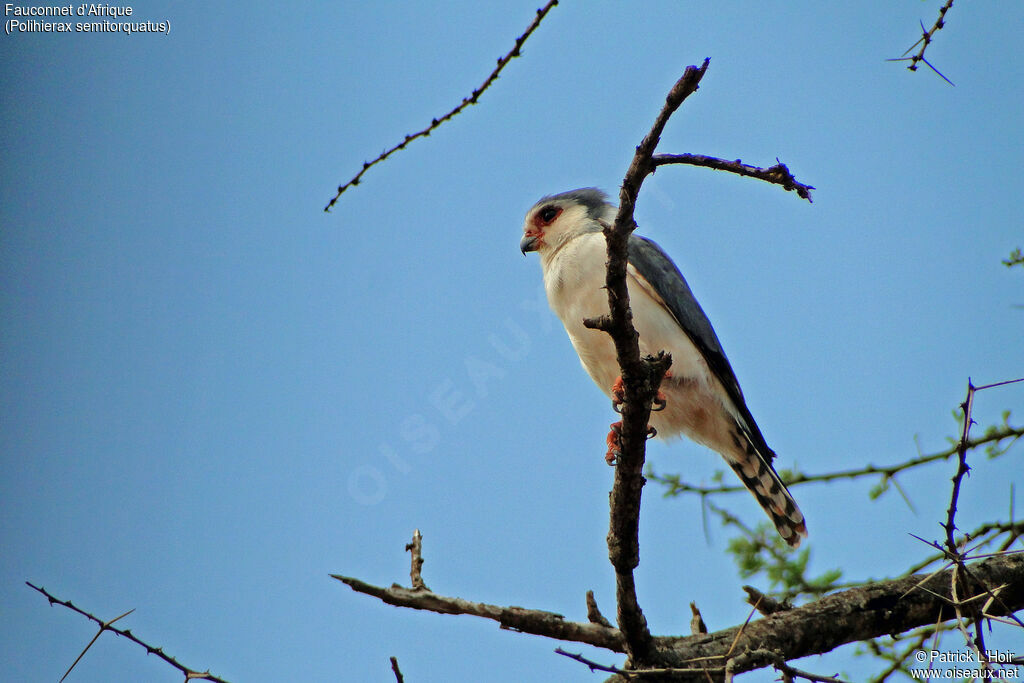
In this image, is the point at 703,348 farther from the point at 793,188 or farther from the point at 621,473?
the point at 793,188

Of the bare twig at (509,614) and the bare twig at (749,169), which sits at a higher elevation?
the bare twig at (749,169)

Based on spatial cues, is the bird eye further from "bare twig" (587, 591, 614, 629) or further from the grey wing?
"bare twig" (587, 591, 614, 629)

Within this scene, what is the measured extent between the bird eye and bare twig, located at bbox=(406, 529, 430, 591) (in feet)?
11.9

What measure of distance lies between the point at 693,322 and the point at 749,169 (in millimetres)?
2734

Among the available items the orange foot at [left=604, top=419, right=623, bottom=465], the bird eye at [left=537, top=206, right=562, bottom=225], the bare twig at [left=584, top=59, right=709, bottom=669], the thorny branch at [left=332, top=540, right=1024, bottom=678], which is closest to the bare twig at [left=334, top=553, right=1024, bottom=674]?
the thorny branch at [left=332, top=540, right=1024, bottom=678]

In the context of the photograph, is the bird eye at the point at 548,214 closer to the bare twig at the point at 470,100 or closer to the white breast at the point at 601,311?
the white breast at the point at 601,311

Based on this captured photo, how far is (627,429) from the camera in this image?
3350 millimetres

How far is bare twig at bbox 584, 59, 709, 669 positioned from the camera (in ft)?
10.2

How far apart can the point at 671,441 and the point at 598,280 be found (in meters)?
1.41

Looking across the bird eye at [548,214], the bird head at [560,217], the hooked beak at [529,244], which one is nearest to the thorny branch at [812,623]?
the bird head at [560,217]

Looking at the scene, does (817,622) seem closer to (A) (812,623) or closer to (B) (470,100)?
(A) (812,623)

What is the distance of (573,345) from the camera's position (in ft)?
18.7

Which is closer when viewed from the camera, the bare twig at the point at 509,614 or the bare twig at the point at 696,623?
the bare twig at the point at 509,614

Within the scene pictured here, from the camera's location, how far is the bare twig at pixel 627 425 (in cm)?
310
